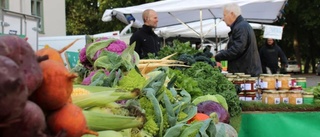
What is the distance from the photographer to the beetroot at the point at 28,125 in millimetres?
1092

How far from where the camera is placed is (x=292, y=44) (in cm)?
3625

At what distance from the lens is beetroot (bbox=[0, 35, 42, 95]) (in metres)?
1.12

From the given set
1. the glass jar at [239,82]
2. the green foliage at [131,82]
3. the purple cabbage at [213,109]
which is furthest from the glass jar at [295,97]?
the green foliage at [131,82]

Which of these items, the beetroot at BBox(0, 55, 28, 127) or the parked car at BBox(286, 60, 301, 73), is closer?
the beetroot at BBox(0, 55, 28, 127)

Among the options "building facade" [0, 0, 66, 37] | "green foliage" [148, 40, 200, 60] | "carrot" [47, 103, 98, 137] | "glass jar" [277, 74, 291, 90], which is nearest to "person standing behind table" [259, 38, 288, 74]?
"green foliage" [148, 40, 200, 60]

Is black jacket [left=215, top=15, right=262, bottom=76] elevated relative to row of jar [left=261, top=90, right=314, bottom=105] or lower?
elevated

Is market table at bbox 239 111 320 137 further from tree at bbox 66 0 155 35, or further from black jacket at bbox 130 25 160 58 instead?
tree at bbox 66 0 155 35

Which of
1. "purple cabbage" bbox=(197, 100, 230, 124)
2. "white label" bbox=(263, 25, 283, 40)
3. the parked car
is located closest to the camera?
"purple cabbage" bbox=(197, 100, 230, 124)

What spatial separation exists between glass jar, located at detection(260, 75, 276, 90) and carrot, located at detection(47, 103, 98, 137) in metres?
4.15

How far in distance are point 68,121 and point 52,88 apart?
105 mm

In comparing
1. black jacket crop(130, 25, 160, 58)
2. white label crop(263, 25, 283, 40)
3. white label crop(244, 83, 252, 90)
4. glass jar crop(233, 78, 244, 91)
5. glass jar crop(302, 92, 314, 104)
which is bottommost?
glass jar crop(302, 92, 314, 104)

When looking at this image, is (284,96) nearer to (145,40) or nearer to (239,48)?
(239,48)

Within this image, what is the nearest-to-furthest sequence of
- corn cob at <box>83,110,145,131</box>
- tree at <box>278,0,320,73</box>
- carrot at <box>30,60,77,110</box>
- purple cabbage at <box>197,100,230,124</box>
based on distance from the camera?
carrot at <box>30,60,77,110</box> → corn cob at <box>83,110,145,131</box> → purple cabbage at <box>197,100,230,124</box> → tree at <box>278,0,320,73</box>

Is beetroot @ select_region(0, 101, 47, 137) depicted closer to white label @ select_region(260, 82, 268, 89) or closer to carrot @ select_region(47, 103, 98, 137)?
carrot @ select_region(47, 103, 98, 137)
